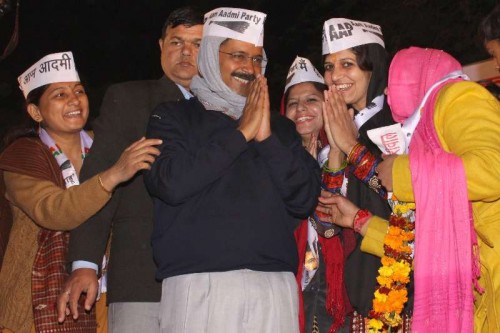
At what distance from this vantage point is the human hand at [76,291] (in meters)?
5.16

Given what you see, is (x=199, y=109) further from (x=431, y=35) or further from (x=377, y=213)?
(x=431, y=35)

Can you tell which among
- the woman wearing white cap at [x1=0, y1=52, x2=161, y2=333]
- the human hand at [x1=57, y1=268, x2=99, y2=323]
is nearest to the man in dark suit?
the human hand at [x1=57, y1=268, x2=99, y2=323]

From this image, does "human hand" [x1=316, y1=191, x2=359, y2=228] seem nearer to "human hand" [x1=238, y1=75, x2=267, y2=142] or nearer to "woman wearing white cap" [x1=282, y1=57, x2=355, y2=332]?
"woman wearing white cap" [x1=282, y1=57, x2=355, y2=332]

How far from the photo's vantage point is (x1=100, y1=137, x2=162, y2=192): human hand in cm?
479

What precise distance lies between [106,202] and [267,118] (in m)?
1.06

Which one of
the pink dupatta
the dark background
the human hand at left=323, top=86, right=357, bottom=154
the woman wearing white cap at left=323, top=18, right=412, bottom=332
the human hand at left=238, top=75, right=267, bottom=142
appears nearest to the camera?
the pink dupatta

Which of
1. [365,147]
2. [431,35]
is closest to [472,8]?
[431,35]

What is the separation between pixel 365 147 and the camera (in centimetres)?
536

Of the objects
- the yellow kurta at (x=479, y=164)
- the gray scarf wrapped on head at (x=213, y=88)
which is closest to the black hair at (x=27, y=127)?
the gray scarf wrapped on head at (x=213, y=88)

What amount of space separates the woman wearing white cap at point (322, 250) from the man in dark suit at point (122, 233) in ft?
3.07

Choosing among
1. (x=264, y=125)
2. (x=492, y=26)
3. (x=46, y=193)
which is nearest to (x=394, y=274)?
(x=264, y=125)

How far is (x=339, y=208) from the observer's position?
5352 millimetres

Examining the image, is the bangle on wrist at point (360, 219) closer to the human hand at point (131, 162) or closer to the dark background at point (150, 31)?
the human hand at point (131, 162)

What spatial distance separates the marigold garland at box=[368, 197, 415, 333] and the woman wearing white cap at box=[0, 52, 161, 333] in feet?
4.60
